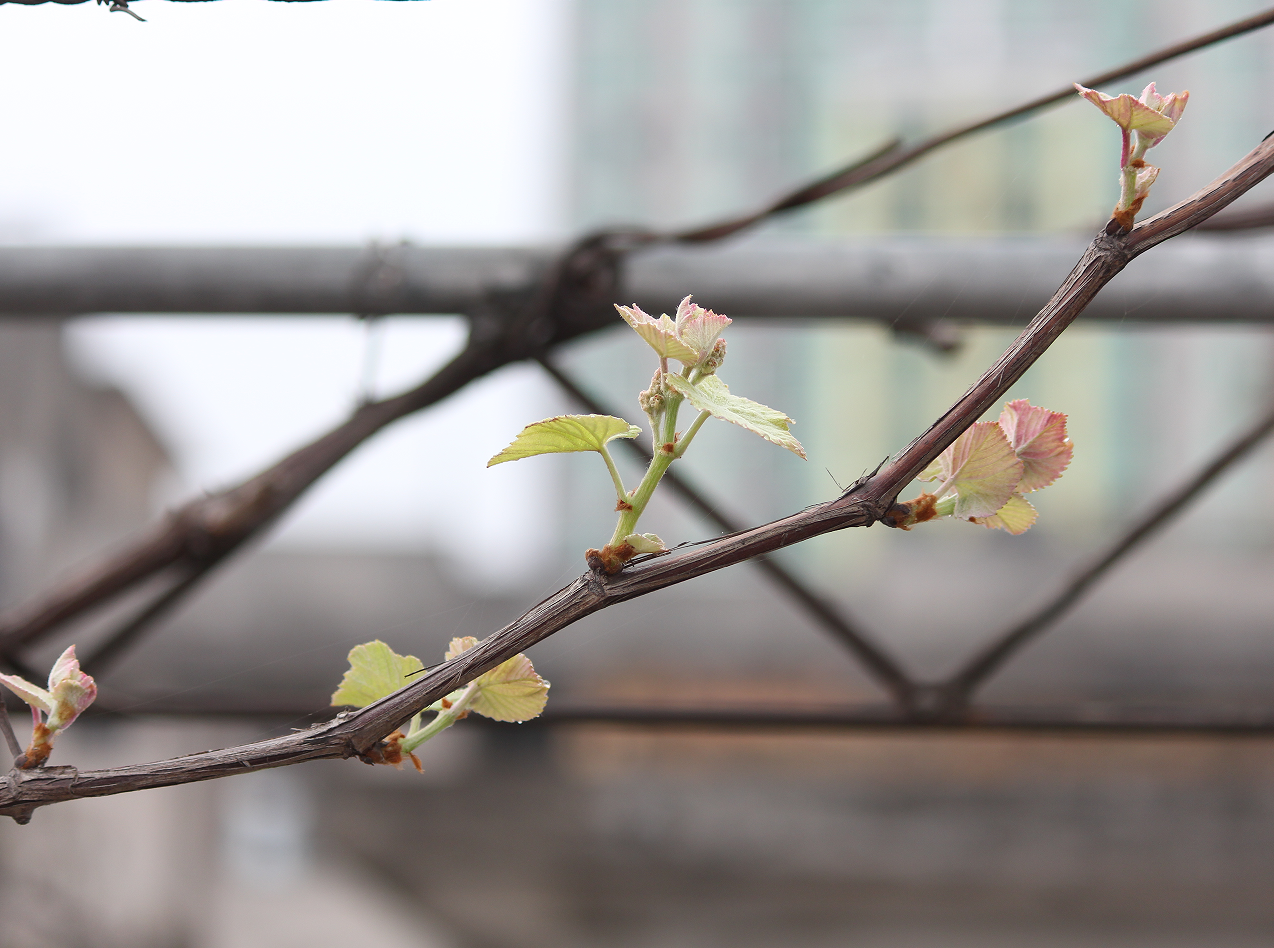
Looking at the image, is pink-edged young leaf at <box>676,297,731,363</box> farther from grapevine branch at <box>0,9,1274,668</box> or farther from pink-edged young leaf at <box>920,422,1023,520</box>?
grapevine branch at <box>0,9,1274,668</box>

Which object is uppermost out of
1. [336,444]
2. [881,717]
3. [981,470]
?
[981,470]

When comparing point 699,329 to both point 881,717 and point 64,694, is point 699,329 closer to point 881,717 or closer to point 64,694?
point 64,694

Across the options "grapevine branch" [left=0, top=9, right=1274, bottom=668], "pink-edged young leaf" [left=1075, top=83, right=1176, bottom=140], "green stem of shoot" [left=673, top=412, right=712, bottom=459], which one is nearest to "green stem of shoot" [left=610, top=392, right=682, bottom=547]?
"green stem of shoot" [left=673, top=412, right=712, bottom=459]

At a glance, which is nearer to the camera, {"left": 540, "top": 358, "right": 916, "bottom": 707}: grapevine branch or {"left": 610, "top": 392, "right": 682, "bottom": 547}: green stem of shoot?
{"left": 610, "top": 392, "right": 682, "bottom": 547}: green stem of shoot

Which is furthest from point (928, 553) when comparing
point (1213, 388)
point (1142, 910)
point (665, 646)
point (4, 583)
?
→ point (4, 583)

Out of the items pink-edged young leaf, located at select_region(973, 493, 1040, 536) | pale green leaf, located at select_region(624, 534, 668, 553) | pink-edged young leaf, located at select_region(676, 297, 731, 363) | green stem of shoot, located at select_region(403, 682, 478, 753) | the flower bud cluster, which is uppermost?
pink-edged young leaf, located at select_region(676, 297, 731, 363)

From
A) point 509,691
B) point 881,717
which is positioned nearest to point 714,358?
point 509,691
